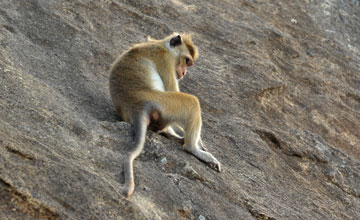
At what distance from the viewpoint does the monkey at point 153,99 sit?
250 inches

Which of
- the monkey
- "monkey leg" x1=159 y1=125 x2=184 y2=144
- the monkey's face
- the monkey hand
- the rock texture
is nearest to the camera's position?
the rock texture

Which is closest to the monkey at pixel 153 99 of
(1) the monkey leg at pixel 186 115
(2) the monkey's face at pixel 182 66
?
(1) the monkey leg at pixel 186 115

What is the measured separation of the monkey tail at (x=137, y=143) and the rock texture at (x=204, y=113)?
0.32 feet

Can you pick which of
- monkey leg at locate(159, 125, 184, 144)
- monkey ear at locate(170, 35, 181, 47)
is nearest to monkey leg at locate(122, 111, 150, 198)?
monkey leg at locate(159, 125, 184, 144)

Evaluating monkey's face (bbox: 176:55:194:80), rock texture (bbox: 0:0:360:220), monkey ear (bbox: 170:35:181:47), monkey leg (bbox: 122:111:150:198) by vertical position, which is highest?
monkey ear (bbox: 170:35:181:47)

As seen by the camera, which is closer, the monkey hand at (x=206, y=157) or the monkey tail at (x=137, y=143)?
the monkey tail at (x=137, y=143)

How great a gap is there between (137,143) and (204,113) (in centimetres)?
254

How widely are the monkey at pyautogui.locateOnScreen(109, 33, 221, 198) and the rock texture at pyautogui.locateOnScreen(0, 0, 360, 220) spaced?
0.18 metres

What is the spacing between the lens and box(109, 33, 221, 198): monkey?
6.35 metres

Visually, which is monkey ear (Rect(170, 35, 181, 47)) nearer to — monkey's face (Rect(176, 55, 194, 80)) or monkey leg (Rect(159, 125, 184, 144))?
monkey's face (Rect(176, 55, 194, 80))

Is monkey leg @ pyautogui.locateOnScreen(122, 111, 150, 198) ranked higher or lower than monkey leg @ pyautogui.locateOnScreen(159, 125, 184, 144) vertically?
higher

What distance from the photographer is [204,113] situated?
27.3 feet

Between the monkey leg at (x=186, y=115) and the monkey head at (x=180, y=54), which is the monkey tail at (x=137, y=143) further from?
the monkey head at (x=180, y=54)

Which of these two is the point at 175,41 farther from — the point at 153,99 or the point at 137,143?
the point at 137,143
